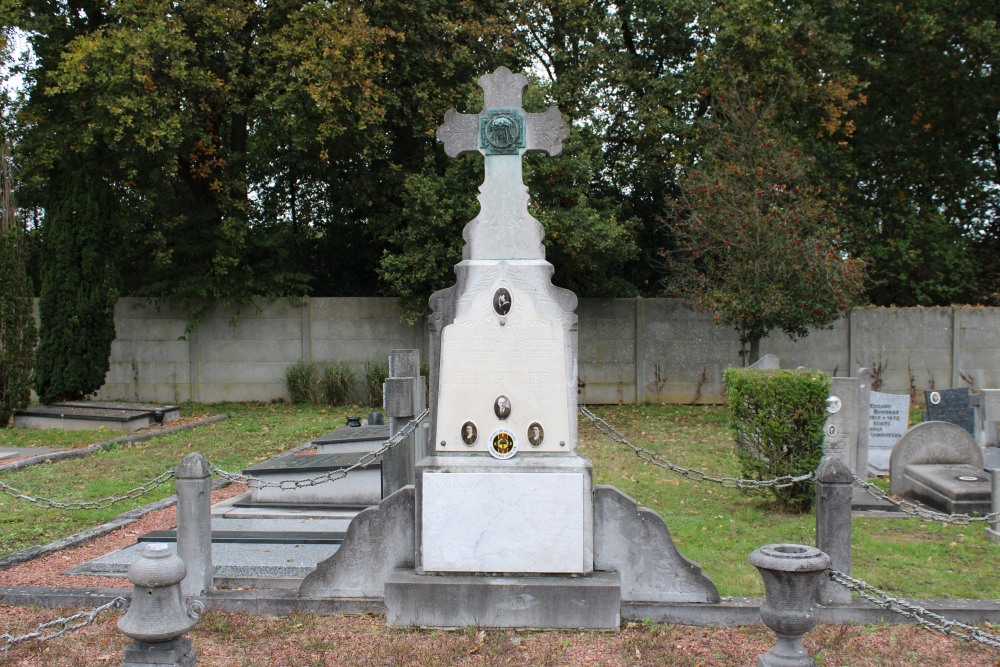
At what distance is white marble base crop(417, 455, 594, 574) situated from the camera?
5473 millimetres

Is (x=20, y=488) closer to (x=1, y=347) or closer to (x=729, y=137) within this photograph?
(x=1, y=347)

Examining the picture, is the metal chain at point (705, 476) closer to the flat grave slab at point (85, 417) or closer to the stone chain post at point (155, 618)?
the stone chain post at point (155, 618)

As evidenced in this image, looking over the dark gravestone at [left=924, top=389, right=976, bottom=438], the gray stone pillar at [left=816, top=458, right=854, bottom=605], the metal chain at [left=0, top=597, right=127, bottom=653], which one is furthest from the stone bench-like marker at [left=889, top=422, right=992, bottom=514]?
the metal chain at [left=0, top=597, right=127, bottom=653]

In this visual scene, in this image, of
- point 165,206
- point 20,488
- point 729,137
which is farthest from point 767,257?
point 165,206

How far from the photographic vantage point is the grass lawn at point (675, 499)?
663cm

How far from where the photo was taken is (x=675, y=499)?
927 centimetres

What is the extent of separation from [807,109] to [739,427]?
39.9 feet

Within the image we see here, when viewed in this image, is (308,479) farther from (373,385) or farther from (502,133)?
(373,385)

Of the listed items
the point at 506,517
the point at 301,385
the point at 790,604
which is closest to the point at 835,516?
the point at 790,604

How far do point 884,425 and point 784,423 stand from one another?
144 inches

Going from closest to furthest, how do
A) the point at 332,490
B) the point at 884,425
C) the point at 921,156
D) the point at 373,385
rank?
the point at 332,490 < the point at 884,425 < the point at 373,385 < the point at 921,156

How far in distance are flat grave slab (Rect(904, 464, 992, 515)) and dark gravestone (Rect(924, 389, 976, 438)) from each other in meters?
1.64

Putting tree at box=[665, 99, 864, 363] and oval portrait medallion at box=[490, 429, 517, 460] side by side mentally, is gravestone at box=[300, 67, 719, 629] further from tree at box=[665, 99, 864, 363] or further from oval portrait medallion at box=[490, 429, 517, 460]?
tree at box=[665, 99, 864, 363]

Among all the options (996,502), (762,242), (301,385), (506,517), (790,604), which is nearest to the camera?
(790,604)
